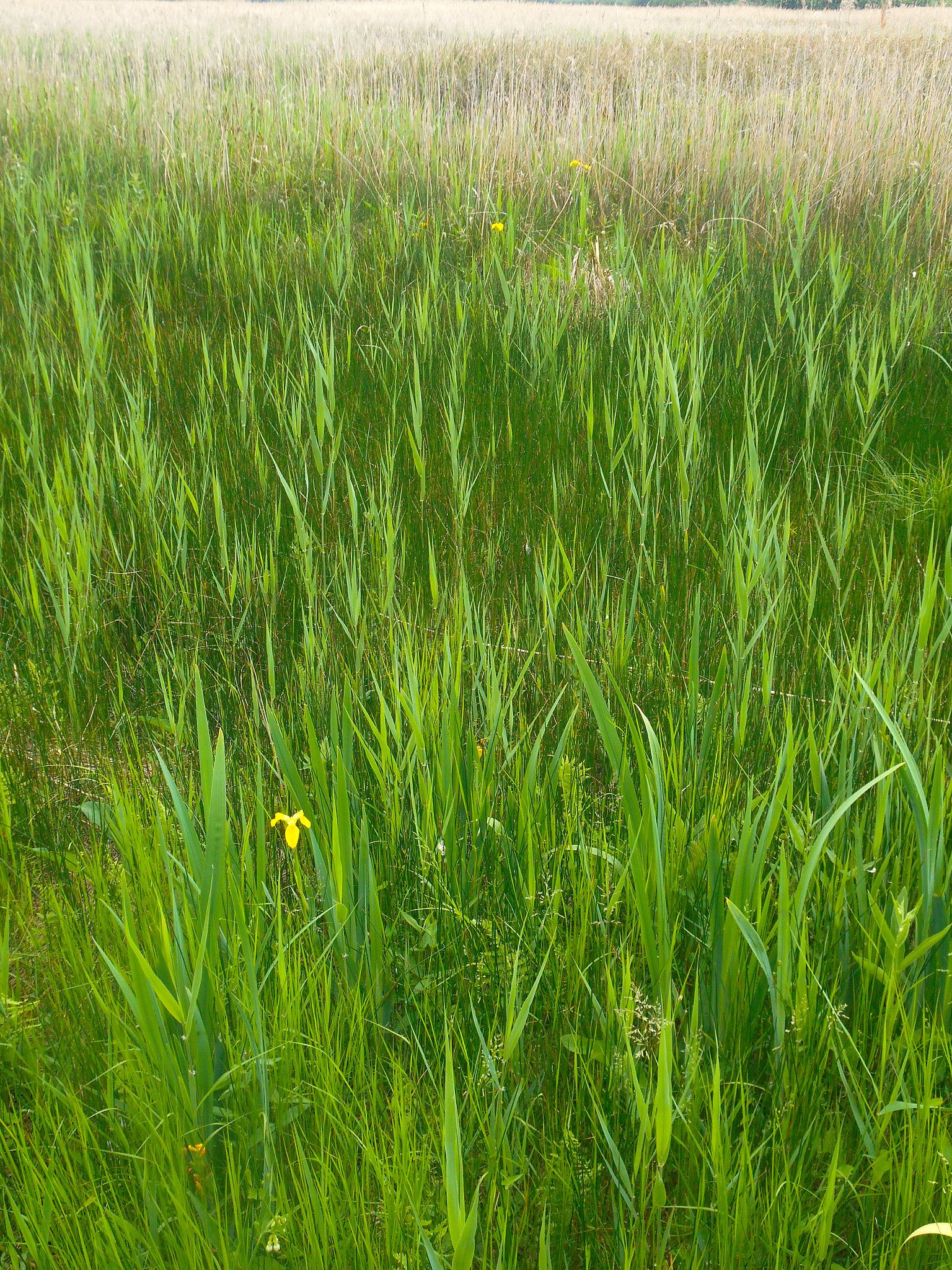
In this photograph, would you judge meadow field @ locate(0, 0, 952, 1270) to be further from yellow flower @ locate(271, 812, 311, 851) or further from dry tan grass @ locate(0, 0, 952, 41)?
dry tan grass @ locate(0, 0, 952, 41)

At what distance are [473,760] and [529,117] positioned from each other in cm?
468

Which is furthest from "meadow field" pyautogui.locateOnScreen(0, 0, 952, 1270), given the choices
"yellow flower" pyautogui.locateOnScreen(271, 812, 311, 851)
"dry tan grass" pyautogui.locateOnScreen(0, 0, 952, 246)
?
"dry tan grass" pyautogui.locateOnScreen(0, 0, 952, 246)

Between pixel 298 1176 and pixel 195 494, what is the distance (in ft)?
4.41

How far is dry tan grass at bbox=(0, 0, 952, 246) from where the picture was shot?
380 centimetres

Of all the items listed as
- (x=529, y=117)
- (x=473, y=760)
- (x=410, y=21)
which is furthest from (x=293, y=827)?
(x=410, y=21)

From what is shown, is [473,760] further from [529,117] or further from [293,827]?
[529,117]

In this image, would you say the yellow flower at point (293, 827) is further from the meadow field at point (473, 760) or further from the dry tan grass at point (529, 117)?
the dry tan grass at point (529, 117)

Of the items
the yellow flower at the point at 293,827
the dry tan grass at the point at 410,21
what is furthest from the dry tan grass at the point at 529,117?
the yellow flower at the point at 293,827

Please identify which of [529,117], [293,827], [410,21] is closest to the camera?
[293,827]

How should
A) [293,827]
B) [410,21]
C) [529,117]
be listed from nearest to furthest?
[293,827], [529,117], [410,21]

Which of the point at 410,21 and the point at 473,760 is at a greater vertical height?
the point at 410,21

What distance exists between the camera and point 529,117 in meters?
4.65

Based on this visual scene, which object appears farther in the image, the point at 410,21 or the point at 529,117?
the point at 410,21

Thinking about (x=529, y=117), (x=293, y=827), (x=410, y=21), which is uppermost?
(x=410, y=21)
